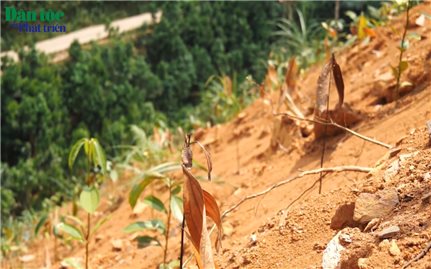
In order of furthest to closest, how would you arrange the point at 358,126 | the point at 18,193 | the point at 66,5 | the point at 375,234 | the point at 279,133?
the point at 66,5 < the point at 18,193 < the point at 279,133 < the point at 358,126 < the point at 375,234

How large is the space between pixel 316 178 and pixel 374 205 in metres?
0.73

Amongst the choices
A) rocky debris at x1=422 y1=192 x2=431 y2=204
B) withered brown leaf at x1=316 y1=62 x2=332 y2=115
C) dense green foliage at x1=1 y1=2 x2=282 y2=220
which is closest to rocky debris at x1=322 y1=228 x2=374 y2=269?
rocky debris at x1=422 y1=192 x2=431 y2=204

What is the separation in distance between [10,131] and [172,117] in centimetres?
229

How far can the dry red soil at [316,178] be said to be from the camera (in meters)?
1.46

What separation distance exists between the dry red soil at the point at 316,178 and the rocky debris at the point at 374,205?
0.06ft

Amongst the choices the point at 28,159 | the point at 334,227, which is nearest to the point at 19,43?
the point at 28,159

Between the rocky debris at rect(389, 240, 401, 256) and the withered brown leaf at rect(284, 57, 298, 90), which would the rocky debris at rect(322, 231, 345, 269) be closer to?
the rocky debris at rect(389, 240, 401, 256)

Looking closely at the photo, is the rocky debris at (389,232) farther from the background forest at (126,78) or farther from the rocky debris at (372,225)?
the background forest at (126,78)

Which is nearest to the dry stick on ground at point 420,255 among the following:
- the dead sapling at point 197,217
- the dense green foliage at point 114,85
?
the dead sapling at point 197,217

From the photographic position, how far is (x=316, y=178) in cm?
221

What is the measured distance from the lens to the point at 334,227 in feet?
5.16

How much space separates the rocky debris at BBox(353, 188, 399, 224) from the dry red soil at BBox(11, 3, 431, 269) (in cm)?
2

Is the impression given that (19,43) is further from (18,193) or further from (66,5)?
(18,193)

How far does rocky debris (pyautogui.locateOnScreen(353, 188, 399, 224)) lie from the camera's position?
1475 mm
